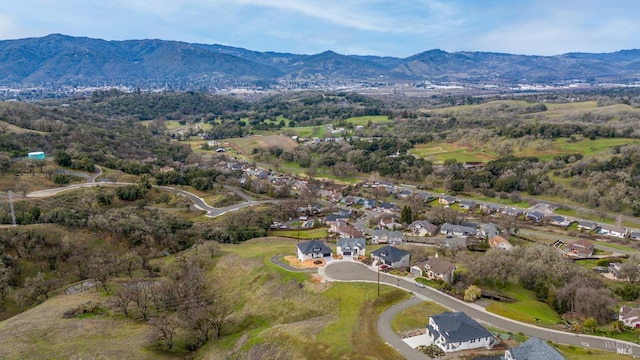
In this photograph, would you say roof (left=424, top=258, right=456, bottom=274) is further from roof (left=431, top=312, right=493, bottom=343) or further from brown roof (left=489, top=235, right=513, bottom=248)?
brown roof (left=489, top=235, right=513, bottom=248)

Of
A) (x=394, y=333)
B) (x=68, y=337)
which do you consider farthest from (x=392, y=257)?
(x=68, y=337)

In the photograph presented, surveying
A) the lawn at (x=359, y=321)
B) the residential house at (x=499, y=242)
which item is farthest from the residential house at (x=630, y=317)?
the residential house at (x=499, y=242)

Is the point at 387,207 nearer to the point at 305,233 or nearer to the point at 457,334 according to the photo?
the point at 305,233

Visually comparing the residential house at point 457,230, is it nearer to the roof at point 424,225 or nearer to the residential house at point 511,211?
the roof at point 424,225

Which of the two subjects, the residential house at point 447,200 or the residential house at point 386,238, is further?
the residential house at point 447,200

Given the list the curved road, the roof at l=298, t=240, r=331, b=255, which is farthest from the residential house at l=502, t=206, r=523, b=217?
the curved road

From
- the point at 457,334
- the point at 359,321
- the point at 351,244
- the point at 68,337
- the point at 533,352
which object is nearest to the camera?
the point at 533,352
